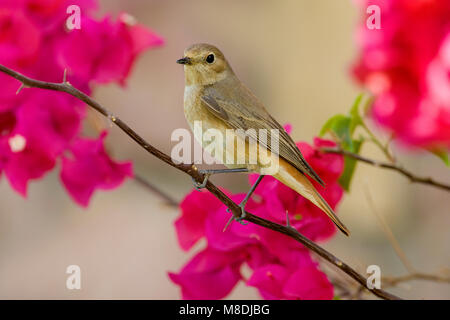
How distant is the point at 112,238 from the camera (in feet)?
8.22

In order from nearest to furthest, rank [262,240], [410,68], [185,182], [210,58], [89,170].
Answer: [410,68] < [262,240] < [89,170] < [210,58] < [185,182]

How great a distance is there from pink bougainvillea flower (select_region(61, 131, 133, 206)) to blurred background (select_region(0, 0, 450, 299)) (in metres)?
1.42

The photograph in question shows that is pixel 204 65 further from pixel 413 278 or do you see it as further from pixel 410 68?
pixel 410 68

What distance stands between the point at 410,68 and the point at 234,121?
0.53 m

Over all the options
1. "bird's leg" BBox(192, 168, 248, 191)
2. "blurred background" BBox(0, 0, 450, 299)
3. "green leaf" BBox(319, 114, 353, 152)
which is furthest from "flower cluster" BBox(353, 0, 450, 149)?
"blurred background" BBox(0, 0, 450, 299)

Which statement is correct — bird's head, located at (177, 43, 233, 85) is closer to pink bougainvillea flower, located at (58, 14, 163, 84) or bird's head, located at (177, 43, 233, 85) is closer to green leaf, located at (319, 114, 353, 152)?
pink bougainvillea flower, located at (58, 14, 163, 84)

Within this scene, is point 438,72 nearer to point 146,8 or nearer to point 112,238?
point 112,238

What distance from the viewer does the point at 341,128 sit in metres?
0.86

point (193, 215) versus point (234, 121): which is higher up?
point (234, 121)

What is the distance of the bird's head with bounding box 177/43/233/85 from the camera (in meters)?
1.08

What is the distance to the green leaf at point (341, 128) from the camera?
0.85 m

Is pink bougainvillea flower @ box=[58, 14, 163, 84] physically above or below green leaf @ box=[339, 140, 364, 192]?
above

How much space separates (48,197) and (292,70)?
114 centimetres

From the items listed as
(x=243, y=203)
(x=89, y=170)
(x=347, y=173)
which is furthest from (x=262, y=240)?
(x=89, y=170)
